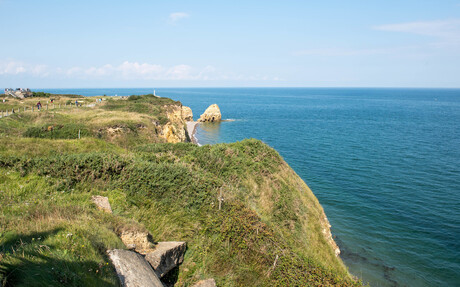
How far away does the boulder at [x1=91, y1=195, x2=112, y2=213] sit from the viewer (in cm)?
1056

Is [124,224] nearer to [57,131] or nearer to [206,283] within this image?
[206,283]

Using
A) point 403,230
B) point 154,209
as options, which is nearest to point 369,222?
point 403,230

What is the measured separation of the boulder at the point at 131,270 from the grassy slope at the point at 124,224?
36 cm

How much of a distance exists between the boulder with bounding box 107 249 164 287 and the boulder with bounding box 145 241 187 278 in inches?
29.2

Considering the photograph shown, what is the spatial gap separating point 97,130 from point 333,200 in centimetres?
2668

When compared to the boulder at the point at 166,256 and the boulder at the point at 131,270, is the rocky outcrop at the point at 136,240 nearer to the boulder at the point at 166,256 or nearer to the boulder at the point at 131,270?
the boulder at the point at 166,256

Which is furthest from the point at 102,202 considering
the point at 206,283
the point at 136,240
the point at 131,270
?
the point at 206,283

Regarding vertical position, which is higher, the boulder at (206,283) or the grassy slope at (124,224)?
the grassy slope at (124,224)

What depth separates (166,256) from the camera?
924 cm

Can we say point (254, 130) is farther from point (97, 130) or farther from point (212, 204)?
point (212, 204)

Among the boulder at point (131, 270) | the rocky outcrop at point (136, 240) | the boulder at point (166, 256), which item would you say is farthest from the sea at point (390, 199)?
the boulder at point (131, 270)

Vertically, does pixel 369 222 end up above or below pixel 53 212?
below

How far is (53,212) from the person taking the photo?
28.5ft

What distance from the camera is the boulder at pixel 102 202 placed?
10562 mm
